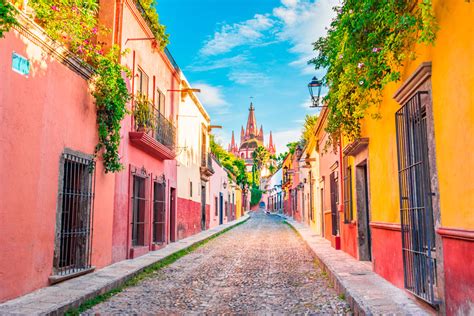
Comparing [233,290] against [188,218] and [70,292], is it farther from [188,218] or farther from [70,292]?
[188,218]

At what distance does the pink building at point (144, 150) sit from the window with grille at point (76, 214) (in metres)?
1.70

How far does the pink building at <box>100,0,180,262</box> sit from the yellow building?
20.8ft

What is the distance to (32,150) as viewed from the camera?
6.34 metres

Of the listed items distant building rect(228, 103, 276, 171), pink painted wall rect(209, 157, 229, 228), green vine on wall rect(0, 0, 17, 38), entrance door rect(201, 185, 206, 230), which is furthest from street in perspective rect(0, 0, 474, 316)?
distant building rect(228, 103, 276, 171)

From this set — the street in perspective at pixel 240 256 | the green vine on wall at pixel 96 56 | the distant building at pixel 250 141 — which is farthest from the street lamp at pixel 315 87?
the distant building at pixel 250 141

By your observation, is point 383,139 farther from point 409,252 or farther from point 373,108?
point 409,252

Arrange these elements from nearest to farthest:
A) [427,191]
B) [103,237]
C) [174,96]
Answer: [427,191] → [103,237] → [174,96]

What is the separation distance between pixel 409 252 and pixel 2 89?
19.2 feet

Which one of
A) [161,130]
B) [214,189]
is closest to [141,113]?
[161,130]

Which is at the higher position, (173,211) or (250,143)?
(250,143)

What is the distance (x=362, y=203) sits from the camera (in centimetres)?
1027

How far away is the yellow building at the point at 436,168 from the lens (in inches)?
158

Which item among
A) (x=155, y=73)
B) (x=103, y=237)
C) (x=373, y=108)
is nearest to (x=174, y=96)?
(x=155, y=73)

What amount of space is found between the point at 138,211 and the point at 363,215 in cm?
647
